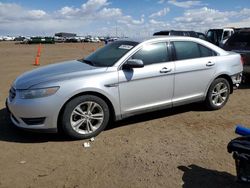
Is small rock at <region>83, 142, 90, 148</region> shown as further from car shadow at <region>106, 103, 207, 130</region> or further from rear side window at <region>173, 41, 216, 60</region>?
rear side window at <region>173, 41, 216, 60</region>

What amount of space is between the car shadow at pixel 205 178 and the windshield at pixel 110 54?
2.27 meters

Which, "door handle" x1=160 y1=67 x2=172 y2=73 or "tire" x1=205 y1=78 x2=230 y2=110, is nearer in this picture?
"door handle" x1=160 y1=67 x2=172 y2=73

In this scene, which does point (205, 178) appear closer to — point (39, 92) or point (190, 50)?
point (39, 92)

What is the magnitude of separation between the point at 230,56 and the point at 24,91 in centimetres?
431

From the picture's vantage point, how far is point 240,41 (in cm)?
968

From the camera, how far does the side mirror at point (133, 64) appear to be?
519 cm

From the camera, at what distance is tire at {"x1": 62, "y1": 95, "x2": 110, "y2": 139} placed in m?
4.84

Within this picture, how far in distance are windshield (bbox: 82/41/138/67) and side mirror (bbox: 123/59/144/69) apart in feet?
0.71

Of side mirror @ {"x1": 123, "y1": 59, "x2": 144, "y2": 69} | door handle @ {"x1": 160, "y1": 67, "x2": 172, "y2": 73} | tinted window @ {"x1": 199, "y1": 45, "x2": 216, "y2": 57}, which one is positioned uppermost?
tinted window @ {"x1": 199, "y1": 45, "x2": 216, "y2": 57}

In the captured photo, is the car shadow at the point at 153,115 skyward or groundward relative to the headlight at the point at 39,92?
groundward

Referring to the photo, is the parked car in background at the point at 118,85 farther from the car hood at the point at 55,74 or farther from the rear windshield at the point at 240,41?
the rear windshield at the point at 240,41

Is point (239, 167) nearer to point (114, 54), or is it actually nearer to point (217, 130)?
point (217, 130)

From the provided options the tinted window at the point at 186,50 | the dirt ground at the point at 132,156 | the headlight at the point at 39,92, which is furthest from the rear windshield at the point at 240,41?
the headlight at the point at 39,92

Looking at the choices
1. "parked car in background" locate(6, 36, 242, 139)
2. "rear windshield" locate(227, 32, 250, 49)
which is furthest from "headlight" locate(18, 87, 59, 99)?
"rear windshield" locate(227, 32, 250, 49)
